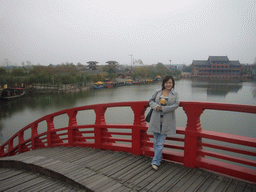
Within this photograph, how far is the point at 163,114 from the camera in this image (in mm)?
2246

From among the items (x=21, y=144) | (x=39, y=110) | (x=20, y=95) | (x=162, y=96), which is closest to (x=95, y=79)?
(x=20, y=95)

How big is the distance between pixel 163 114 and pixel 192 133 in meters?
0.41

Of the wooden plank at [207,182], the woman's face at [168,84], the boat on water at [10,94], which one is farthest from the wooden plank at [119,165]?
the boat on water at [10,94]

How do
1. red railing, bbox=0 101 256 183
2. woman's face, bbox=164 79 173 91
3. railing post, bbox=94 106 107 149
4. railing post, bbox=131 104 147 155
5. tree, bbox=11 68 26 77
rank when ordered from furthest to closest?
tree, bbox=11 68 26 77 < railing post, bbox=94 106 107 149 < railing post, bbox=131 104 147 155 < woman's face, bbox=164 79 173 91 < red railing, bbox=0 101 256 183

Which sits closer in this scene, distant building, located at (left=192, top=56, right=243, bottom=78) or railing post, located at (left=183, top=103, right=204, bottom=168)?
railing post, located at (left=183, top=103, right=204, bottom=168)

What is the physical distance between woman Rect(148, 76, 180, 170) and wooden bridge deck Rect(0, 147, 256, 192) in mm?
251

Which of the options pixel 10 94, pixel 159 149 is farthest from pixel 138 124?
pixel 10 94

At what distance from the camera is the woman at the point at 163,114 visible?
220 centimetres

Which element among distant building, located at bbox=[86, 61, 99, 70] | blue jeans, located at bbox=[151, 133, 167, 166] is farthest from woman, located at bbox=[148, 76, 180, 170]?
distant building, located at bbox=[86, 61, 99, 70]

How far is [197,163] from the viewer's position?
2.18 m

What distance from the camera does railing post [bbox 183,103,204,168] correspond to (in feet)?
7.04

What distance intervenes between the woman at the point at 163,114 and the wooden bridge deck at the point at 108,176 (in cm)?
25

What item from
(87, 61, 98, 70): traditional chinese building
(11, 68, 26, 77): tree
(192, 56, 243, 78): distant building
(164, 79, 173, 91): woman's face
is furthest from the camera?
(87, 61, 98, 70): traditional chinese building

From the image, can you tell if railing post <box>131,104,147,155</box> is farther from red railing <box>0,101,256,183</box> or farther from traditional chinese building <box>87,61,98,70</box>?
traditional chinese building <box>87,61,98,70</box>
